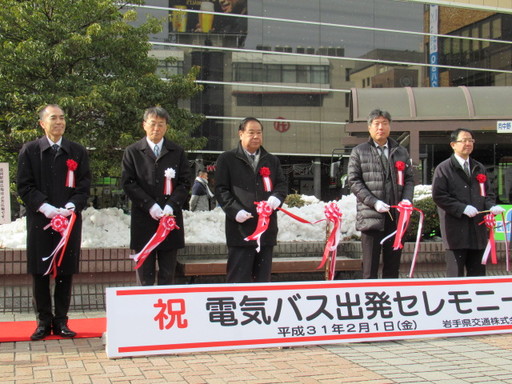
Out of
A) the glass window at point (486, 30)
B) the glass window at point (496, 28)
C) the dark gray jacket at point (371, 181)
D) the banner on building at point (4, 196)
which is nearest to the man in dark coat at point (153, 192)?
the dark gray jacket at point (371, 181)

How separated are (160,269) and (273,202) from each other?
44.7 inches

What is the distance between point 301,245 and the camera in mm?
7566

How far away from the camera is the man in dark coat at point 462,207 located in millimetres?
5992

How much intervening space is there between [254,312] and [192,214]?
3541 mm

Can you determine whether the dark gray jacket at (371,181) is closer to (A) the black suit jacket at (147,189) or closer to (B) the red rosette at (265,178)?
(B) the red rosette at (265,178)

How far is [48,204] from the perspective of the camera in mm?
5215

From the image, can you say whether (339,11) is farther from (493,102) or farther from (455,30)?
(493,102)

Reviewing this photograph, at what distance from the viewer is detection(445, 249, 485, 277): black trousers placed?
605 cm

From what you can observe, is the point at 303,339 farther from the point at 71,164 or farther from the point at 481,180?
the point at 481,180

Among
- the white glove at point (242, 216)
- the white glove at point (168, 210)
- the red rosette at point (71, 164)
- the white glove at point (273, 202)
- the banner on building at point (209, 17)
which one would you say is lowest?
the white glove at point (242, 216)

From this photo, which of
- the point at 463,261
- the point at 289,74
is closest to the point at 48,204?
the point at 463,261

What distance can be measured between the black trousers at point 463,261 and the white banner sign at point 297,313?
0.63m

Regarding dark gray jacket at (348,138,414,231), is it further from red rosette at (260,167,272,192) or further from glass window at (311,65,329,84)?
glass window at (311,65,329,84)

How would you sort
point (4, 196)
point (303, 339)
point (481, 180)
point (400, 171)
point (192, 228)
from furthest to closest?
1. point (192, 228)
2. point (4, 196)
3. point (481, 180)
4. point (400, 171)
5. point (303, 339)
